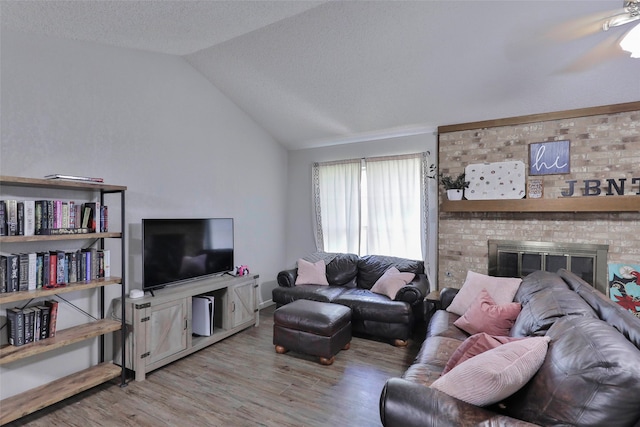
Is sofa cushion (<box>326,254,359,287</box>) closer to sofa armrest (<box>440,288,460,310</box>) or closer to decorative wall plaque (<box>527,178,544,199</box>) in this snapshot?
sofa armrest (<box>440,288,460,310</box>)

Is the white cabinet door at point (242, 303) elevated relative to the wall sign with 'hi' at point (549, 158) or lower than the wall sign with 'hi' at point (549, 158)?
lower

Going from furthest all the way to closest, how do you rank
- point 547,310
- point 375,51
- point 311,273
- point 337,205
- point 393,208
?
point 337,205
point 393,208
point 311,273
point 375,51
point 547,310

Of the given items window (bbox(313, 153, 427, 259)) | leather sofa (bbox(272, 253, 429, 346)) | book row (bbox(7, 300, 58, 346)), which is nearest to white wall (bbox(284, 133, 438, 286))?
window (bbox(313, 153, 427, 259))

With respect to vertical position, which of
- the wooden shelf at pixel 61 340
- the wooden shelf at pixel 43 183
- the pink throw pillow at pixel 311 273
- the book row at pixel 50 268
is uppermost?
the wooden shelf at pixel 43 183

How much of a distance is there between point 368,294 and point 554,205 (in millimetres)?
2319

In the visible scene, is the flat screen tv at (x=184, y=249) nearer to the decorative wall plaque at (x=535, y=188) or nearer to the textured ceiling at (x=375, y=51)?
the textured ceiling at (x=375, y=51)

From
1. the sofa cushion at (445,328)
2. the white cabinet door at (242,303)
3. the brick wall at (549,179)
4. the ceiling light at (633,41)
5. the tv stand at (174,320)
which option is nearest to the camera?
the ceiling light at (633,41)

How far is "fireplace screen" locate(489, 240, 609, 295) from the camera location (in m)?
3.39

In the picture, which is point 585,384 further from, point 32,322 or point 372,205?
point 372,205

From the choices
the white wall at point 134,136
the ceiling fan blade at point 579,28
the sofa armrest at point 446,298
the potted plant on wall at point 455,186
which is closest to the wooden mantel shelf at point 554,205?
the potted plant on wall at point 455,186

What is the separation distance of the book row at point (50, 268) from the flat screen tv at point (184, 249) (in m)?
0.40

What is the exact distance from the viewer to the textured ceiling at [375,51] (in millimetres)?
2402

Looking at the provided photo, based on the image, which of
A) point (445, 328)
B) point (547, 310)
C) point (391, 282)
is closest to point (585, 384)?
point (547, 310)

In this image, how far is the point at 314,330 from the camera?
2943mm
